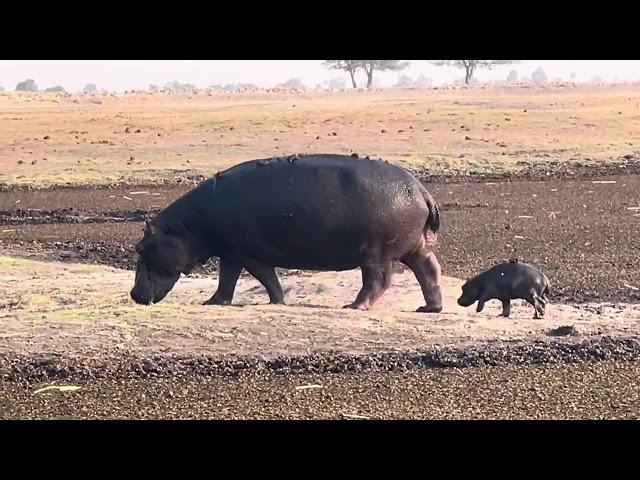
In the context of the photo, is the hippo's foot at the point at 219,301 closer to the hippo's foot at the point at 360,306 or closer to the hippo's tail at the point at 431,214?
the hippo's foot at the point at 360,306

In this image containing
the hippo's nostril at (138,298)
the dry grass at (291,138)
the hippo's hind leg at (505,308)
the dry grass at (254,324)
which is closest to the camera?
the dry grass at (254,324)

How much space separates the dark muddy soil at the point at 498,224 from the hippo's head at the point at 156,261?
10.9 ft

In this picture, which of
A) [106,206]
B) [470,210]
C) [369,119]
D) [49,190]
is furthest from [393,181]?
[369,119]

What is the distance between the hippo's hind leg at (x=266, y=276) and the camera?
11.1 meters

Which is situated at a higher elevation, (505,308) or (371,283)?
(371,283)

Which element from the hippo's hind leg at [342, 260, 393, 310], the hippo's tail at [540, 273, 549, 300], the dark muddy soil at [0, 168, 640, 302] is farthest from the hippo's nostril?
the hippo's tail at [540, 273, 549, 300]

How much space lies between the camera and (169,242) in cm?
1109

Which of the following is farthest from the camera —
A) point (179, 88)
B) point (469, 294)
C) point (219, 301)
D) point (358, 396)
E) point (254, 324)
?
point (179, 88)

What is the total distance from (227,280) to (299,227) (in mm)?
995

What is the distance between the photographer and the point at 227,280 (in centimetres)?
1114

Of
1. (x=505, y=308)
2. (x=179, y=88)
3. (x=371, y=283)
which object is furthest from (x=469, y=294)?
(x=179, y=88)

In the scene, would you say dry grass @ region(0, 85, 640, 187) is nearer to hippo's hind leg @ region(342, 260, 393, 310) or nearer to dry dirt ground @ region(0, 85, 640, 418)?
dry dirt ground @ region(0, 85, 640, 418)

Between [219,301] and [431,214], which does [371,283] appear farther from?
[219,301]

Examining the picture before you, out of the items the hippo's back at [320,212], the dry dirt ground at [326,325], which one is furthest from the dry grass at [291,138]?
the hippo's back at [320,212]
